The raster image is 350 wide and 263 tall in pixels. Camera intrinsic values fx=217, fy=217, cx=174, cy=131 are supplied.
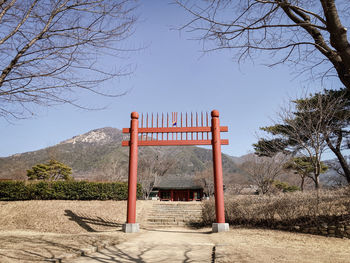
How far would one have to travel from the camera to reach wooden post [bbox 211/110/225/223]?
25.9 feet

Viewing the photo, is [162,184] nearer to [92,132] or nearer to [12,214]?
[12,214]

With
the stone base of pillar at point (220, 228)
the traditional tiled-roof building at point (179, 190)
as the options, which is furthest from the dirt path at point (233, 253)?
the traditional tiled-roof building at point (179, 190)

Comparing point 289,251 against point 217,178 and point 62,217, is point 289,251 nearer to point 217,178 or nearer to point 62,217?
point 217,178

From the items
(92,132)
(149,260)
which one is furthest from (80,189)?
(92,132)

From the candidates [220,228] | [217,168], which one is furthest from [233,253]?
[217,168]

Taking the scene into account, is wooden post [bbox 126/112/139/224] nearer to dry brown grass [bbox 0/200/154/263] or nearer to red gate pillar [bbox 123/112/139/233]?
red gate pillar [bbox 123/112/139/233]

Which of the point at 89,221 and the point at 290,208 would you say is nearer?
the point at 290,208

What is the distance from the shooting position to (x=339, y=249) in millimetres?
4996

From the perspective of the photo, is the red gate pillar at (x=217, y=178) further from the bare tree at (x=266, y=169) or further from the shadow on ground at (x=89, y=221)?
the bare tree at (x=266, y=169)

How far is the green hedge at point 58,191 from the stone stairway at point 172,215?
292 centimetres

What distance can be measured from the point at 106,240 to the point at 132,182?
262cm

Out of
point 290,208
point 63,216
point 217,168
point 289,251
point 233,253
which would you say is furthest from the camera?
point 63,216

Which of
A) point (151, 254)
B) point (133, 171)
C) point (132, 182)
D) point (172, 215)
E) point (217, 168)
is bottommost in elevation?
point (172, 215)

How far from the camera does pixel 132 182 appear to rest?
328 inches
